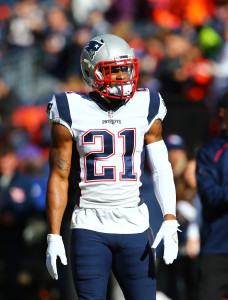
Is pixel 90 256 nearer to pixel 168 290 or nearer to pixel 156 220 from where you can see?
pixel 156 220

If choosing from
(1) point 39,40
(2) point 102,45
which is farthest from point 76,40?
(2) point 102,45

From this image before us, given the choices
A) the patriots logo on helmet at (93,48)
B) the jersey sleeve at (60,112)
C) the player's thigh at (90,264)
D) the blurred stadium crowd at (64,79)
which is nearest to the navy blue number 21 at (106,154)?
the jersey sleeve at (60,112)

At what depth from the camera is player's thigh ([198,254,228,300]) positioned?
5.16 metres

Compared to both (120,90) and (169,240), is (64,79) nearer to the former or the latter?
(120,90)

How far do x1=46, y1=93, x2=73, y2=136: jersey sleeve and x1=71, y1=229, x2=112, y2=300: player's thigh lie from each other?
621 millimetres

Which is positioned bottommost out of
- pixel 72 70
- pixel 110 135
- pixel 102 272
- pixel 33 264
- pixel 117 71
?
pixel 33 264

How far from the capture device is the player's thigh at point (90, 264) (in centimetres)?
396

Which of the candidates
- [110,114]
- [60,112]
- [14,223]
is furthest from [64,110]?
[14,223]

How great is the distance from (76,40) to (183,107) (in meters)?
3.26

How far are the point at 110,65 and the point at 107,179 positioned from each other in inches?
26.0

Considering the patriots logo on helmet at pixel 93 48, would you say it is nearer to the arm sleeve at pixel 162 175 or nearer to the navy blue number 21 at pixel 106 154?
the navy blue number 21 at pixel 106 154

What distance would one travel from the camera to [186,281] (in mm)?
6945

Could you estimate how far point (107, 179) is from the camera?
4066mm

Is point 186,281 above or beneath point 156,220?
beneath
